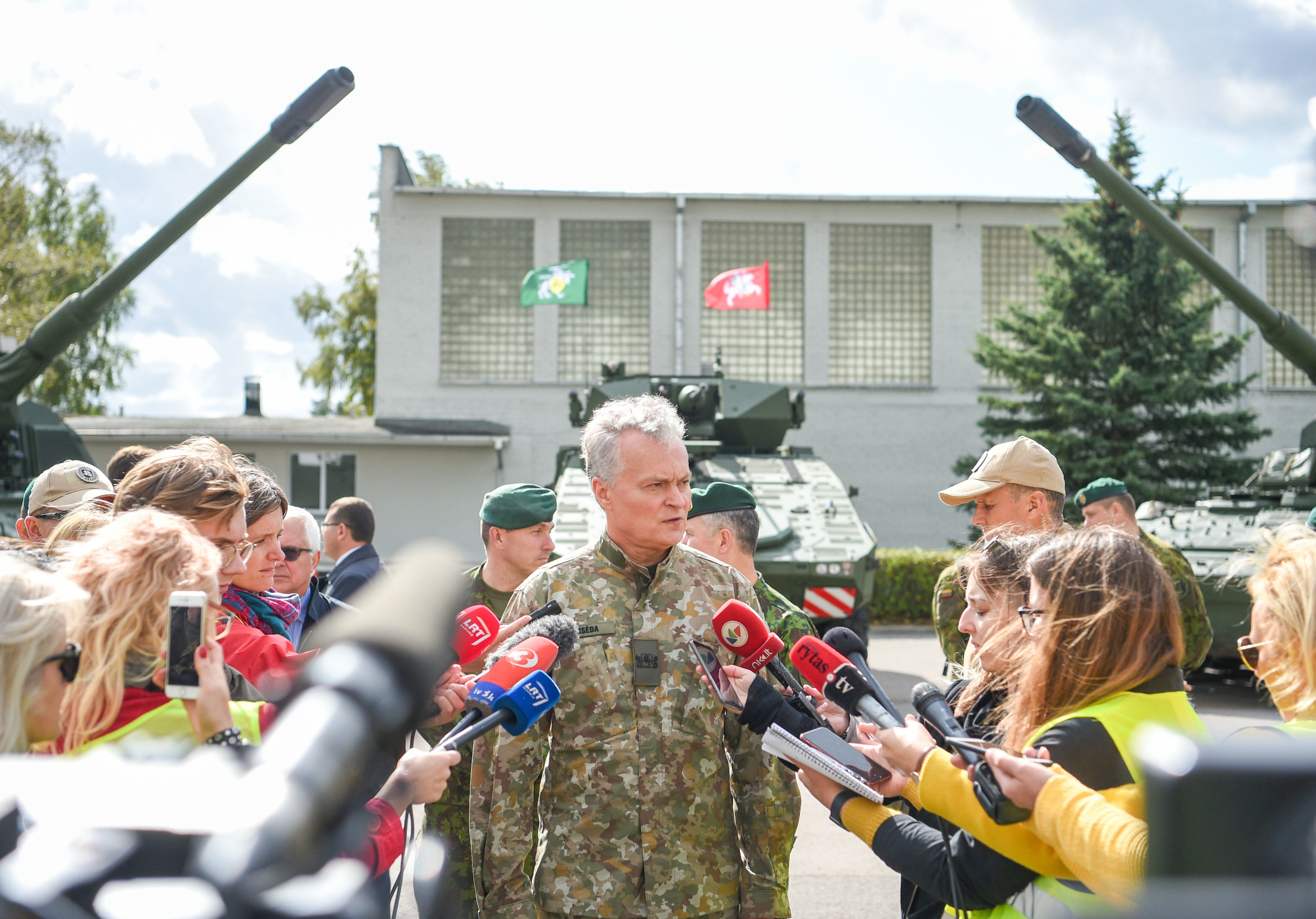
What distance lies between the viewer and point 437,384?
25.0 meters

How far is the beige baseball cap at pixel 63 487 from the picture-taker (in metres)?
4.49

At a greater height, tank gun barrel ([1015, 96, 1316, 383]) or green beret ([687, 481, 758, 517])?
tank gun barrel ([1015, 96, 1316, 383])

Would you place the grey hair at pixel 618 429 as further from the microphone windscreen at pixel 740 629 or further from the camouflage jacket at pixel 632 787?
Result: the microphone windscreen at pixel 740 629

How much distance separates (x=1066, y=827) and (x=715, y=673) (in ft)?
3.56

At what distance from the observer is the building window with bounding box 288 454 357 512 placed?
78.1 ft

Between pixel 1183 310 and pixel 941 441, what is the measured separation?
5.90 m

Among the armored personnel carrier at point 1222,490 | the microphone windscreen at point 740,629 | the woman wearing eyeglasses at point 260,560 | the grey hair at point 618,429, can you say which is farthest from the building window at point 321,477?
the microphone windscreen at point 740,629

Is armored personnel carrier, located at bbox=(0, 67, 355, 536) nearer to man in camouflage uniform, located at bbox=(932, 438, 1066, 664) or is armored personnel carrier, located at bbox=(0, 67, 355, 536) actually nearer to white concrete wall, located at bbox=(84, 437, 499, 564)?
man in camouflage uniform, located at bbox=(932, 438, 1066, 664)

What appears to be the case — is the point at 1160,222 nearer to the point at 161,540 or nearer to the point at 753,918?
the point at 753,918

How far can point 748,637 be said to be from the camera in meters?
2.70

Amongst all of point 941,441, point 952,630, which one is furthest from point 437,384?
point 952,630

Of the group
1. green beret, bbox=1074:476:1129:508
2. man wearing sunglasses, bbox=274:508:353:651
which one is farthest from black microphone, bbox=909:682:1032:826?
green beret, bbox=1074:476:1129:508

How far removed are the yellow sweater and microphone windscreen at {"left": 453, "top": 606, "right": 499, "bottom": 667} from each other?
3.58ft

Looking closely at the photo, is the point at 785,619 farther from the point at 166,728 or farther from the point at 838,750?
the point at 166,728
